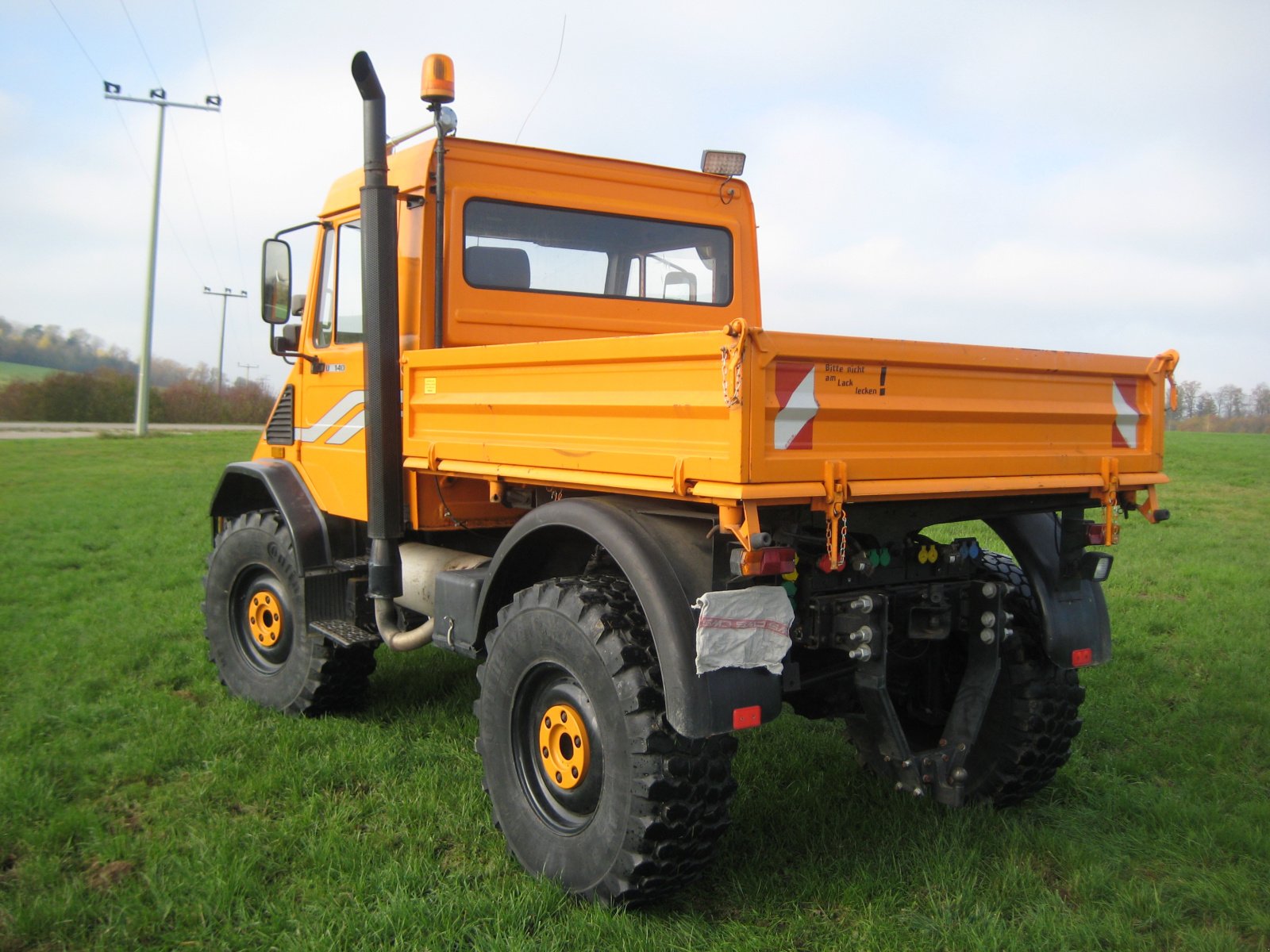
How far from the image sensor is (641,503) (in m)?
3.21

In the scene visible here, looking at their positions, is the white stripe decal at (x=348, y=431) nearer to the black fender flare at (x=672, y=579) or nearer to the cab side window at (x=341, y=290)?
the cab side window at (x=341, y=290)

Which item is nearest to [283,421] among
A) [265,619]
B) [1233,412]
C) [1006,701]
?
[265,619]

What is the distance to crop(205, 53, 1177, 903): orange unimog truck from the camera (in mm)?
2842

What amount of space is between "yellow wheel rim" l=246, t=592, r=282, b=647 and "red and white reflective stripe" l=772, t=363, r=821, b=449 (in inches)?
130

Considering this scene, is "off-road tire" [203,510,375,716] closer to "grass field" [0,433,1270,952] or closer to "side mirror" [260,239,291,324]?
"grass field" [0,433,1270,952]

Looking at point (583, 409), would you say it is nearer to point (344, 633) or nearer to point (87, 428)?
point (344, 633)

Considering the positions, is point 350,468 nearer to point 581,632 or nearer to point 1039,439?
point 581,632

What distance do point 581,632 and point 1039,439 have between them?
1.64m

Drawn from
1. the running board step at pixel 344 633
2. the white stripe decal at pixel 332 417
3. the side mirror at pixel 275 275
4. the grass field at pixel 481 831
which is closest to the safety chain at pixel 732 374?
the grass field at pixel 481 831

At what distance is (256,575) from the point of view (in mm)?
5289

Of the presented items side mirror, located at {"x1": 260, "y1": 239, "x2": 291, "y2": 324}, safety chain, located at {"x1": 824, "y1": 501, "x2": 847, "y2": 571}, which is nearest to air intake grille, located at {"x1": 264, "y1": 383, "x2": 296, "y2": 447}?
side mirror, located at {"x1": 260, "y1": 239, "x2": 291, "y2": 324}

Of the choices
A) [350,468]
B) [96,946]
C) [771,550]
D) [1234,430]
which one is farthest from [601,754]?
[1234,430]

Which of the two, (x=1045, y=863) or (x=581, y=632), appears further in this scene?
(x=1045, y=863)

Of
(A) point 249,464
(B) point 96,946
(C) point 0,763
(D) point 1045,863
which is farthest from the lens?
(A) point 249,464
